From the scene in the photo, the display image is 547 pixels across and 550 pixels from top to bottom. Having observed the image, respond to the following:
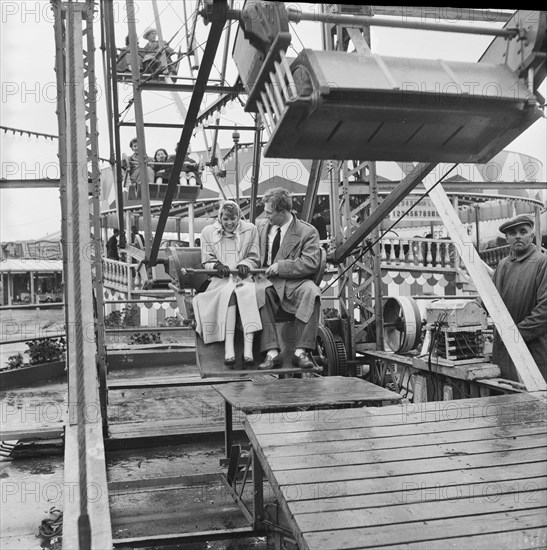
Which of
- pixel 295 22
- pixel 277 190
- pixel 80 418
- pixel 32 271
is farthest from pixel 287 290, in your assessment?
pixel 32 271

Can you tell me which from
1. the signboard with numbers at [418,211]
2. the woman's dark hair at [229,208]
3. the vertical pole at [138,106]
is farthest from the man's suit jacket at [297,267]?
the signboard with numbers at [418,211]

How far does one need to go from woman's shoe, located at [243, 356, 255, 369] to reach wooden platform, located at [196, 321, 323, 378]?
44mm

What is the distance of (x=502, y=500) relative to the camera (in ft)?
9.27

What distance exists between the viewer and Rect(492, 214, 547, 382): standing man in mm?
5531

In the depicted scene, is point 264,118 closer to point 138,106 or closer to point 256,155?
point 138,106

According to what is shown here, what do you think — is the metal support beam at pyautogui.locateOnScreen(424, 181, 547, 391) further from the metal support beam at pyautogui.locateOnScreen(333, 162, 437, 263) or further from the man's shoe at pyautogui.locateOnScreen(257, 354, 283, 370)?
the man's shoe at pyautogui.locateOnScreen(257, 354, 283, 370)

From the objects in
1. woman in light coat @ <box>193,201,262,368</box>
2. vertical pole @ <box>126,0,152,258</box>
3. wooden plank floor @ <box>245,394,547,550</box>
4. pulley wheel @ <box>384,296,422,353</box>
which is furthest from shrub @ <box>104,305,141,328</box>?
wooden plank floor @ <box>245,394,547,550</box>

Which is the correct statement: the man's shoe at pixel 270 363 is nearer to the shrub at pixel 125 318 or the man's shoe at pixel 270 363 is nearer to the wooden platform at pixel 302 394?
the wooden platform at pixel 302 394

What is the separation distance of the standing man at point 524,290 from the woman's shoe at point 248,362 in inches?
88.0

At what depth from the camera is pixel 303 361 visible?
561cm

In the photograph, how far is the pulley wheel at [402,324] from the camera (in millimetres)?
7508

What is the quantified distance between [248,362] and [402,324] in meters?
2.66

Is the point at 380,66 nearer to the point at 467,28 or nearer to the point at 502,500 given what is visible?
the point at 467,28

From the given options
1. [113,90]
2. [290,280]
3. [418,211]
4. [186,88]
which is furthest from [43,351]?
[418,211]
